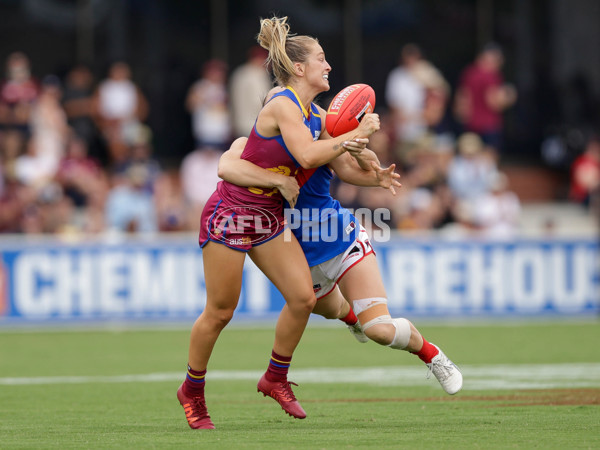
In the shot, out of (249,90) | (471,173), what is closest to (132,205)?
Result: (249,90)

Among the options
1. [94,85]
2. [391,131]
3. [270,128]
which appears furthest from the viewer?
[94,85]

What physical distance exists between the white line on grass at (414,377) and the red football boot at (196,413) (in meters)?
2.51

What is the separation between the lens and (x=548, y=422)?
647 centimetres

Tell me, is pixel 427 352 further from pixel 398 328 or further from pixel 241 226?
pixel 241 226

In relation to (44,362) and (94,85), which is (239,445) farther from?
(94,85)

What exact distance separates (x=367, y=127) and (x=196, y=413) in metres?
1.98

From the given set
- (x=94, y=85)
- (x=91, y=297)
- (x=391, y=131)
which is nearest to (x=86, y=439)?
(x=91, y=297)

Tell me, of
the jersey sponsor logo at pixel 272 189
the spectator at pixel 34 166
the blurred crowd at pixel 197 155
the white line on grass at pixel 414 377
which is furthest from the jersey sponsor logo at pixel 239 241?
the spectator at pixel 34 166

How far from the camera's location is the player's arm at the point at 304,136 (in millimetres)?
6082

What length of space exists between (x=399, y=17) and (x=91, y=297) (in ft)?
26.4

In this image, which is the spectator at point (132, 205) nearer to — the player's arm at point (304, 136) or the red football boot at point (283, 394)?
the red football boot at point (283, 394)

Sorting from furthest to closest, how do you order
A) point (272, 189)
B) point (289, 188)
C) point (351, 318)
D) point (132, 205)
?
point (132, 205), point (351, 318), point (272, 189), point (289, 188)

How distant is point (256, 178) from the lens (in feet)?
20.8

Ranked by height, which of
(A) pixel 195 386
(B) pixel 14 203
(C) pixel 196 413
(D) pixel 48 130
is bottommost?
(C) pixel 196 413
